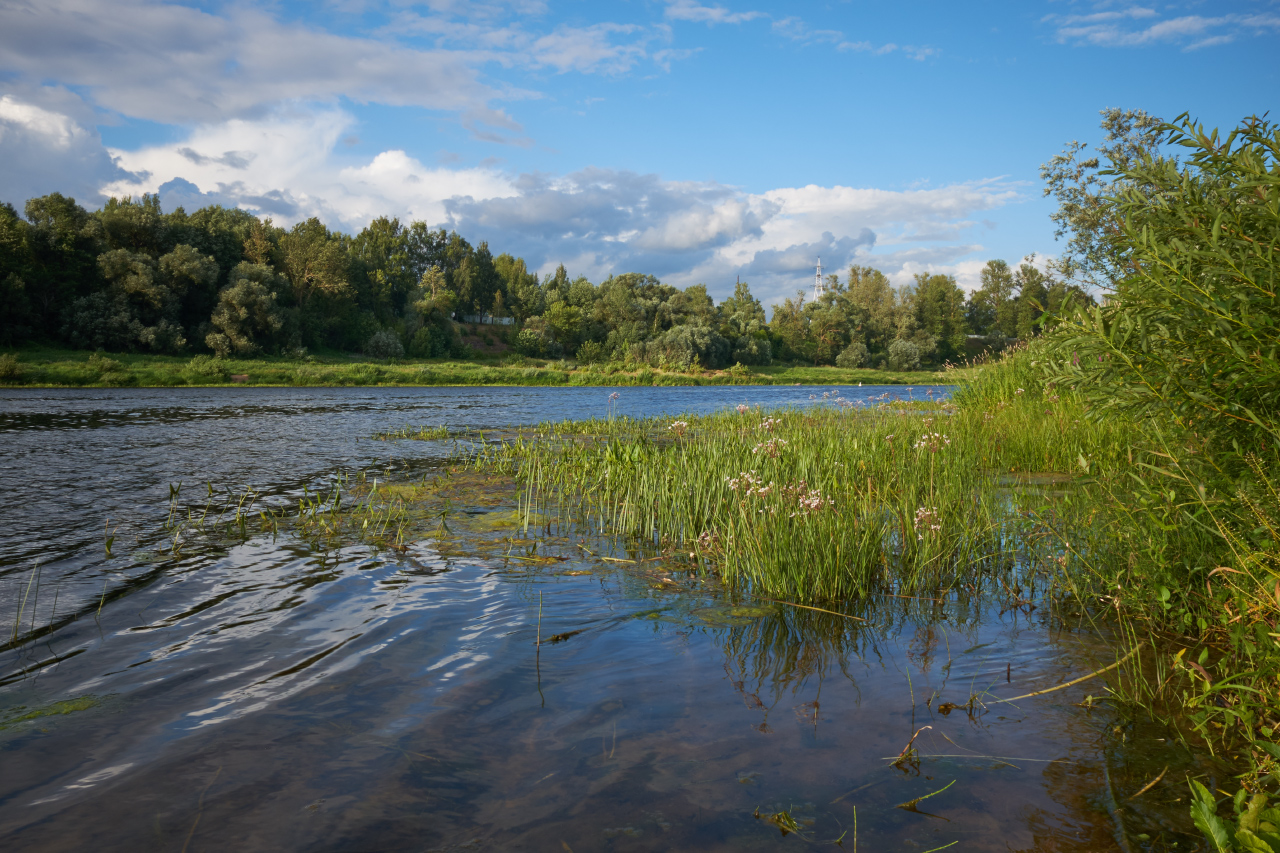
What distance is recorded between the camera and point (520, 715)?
11.8 ft

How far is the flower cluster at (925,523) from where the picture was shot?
550cm

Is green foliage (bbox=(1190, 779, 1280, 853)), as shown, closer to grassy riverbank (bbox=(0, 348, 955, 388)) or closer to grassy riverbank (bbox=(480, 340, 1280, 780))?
grassy riverbank (bbox=(480, 340, 1280, 780))

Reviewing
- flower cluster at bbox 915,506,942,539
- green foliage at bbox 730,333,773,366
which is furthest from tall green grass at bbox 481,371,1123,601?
green foliage at bbox 730,333,773,366

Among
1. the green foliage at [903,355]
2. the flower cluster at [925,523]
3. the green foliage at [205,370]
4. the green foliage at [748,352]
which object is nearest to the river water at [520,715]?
the flower cluster at [925,523]

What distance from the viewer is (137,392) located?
31250 millimetres

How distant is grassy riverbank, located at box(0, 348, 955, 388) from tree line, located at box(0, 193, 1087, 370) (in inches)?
114

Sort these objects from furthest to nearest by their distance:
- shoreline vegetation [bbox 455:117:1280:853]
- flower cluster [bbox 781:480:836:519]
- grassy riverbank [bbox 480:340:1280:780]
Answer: flower cluster [bbox 781:480:836:519] < grassy riverbank [bbox 480:340:1280:780] < shoreline vegetation [bbox 455:117:1280:853]

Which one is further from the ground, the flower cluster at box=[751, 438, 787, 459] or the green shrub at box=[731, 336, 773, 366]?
the green shrub at box=[731, 336, 773, 366]

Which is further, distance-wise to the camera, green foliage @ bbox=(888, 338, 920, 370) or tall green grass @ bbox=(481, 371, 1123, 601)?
green foliage @ bbox=(888, 338, 920, 370)

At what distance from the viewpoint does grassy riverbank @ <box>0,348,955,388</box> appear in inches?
1307

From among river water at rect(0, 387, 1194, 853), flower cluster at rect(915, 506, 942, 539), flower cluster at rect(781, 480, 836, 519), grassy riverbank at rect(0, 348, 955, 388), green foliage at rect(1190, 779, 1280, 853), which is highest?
grassy riverbank at rect(0, 348, 955, 388)

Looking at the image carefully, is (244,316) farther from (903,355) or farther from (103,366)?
(903,355)

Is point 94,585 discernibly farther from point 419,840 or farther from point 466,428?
point 466,428

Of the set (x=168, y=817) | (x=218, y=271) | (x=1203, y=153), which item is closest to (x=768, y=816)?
(x=168, y=817)
